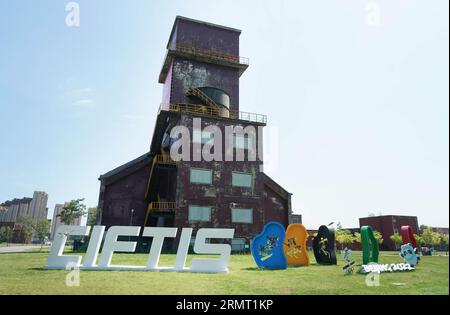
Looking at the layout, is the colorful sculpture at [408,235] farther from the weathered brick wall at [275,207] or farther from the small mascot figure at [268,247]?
the weathered brick wall at [275,207]

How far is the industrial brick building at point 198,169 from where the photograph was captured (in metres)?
28.3

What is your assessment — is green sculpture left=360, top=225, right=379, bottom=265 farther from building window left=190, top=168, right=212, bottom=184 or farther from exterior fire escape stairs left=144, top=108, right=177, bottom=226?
exterior fire escape stairs left=144, top=108, right=177, bottom=226

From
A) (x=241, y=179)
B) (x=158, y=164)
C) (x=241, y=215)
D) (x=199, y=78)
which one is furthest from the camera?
(x=199, y=78)

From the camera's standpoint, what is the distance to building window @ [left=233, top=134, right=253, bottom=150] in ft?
99.8

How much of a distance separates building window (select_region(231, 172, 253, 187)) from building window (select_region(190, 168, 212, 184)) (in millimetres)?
2562

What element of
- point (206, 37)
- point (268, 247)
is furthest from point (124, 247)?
point (206, 37)

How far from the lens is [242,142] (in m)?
30.7

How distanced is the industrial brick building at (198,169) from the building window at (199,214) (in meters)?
0.09

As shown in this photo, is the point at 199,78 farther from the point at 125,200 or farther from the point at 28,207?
the point at 28,207

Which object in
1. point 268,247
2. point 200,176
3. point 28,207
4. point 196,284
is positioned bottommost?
point 196,284

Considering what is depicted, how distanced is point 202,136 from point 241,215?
8.72m

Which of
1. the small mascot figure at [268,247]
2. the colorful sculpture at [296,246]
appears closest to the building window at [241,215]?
the colorful sculpture at [296,246]

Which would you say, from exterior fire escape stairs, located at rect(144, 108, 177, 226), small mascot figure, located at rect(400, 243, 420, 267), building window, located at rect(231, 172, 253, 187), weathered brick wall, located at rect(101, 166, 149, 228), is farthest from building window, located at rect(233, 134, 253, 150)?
small mascot figure, located at rect(400, 243, 420, 267)
